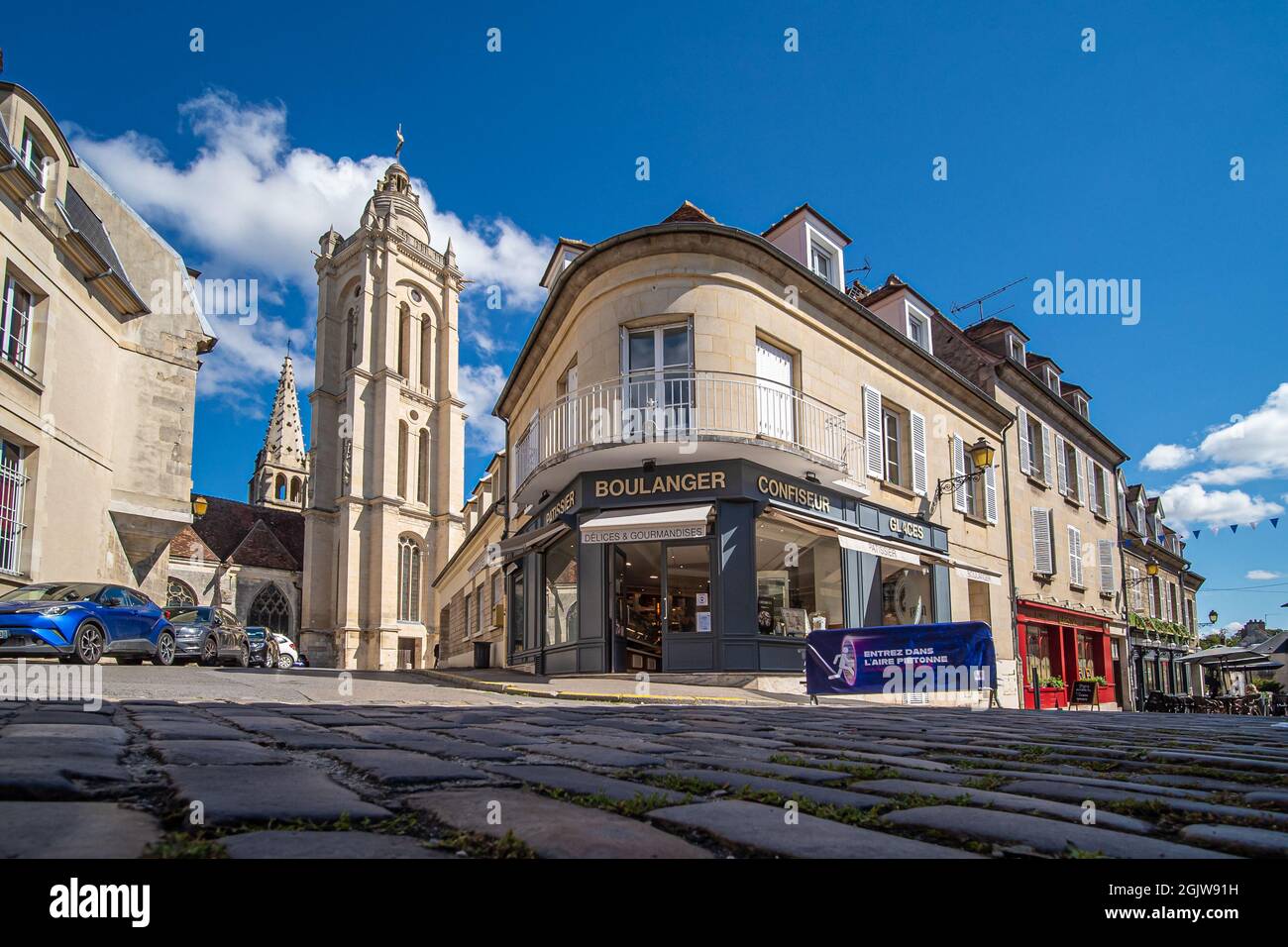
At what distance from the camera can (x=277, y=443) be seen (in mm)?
86312

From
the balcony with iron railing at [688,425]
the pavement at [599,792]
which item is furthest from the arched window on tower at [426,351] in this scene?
the pavement at [599,792]

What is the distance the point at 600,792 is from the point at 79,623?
44.5 ft

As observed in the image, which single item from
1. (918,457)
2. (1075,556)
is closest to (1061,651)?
(1075,556)

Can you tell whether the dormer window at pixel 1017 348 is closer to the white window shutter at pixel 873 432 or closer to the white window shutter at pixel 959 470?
the white window shutter at pixel 959 470

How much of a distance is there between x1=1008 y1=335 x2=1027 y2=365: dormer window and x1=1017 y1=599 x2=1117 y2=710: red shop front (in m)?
7.77

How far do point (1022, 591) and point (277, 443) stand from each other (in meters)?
78.5

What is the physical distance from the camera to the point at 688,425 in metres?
15.5

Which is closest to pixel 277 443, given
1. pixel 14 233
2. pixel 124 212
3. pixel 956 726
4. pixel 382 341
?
pixel 382 341

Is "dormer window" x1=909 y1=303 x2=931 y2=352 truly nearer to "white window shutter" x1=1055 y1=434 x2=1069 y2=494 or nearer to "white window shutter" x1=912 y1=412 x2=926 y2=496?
"white window shutter" x1=912 y1=412 x2=926 y2=496

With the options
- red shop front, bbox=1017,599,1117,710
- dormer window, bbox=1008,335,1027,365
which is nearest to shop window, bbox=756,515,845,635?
red shop front, bbox=1017,599,1117,710

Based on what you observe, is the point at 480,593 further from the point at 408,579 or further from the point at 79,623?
the point at 408,579

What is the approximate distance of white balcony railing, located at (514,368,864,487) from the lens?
15414 millimetres

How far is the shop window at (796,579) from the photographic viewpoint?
15.9m

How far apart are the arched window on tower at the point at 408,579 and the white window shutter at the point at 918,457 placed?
41193 millimetres
